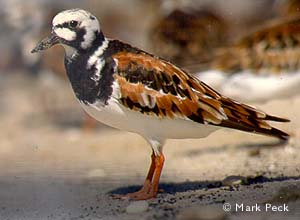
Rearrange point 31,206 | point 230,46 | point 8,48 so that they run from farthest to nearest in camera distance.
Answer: point 8,48
point 230,46
point 31,206

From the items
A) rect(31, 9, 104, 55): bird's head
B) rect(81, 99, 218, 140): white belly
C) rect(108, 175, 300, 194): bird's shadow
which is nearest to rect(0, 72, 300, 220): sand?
rect(108, 175, 300, 194): bird's shadow

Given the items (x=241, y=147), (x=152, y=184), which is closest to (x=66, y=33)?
(x=152, y=184)

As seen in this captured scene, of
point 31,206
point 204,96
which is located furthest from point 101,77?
point 31,206

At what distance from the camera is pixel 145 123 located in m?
4.08

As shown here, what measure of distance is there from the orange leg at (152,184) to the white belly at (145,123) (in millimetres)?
155

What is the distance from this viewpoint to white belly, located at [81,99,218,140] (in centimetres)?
402

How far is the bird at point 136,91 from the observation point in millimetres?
4023

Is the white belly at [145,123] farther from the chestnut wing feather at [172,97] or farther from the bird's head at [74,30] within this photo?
the bird's head at [74,30]

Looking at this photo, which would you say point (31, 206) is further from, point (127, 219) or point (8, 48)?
point (8, 48)

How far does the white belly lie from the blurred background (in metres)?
0.58

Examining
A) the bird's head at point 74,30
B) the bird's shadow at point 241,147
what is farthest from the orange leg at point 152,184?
the bird's shadow at point 241,147

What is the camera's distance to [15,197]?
468 cm

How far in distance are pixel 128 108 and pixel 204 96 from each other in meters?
0.42

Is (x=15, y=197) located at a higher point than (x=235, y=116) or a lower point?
lower
